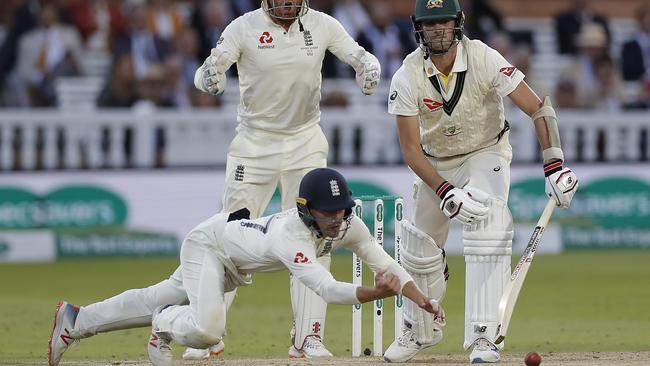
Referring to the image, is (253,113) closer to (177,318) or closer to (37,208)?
(177,318)

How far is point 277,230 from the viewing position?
634 centimetres

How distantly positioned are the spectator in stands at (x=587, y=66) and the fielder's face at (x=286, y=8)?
7746 mm

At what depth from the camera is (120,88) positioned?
14055mm

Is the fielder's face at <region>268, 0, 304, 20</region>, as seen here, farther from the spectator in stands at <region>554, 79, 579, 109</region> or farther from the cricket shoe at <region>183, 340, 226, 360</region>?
the spectator in stands at <region>554, 79, 579, 109</region>

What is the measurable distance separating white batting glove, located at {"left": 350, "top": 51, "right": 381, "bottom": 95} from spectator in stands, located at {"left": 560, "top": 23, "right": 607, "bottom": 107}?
25.0ft

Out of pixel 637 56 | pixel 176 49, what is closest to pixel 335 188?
pixel 176 49

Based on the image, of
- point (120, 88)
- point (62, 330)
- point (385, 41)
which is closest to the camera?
point (62, 330)

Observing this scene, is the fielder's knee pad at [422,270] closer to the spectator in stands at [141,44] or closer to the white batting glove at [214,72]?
Result: the white batting glove at [214,72]

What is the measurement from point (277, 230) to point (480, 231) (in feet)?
3.56

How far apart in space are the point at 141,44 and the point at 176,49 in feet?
1.16

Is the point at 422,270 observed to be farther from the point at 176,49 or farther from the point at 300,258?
the point at 176,49

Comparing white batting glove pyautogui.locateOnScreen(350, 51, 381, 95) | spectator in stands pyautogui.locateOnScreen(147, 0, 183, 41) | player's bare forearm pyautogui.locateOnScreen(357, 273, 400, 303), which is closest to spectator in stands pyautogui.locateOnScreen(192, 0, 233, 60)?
spectator in stands pyautogui.locateOnScreen(147, 0, 183, 41)

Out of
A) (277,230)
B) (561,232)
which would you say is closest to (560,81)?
(561,232)

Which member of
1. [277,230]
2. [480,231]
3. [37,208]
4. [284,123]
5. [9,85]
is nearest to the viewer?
[277,230]
